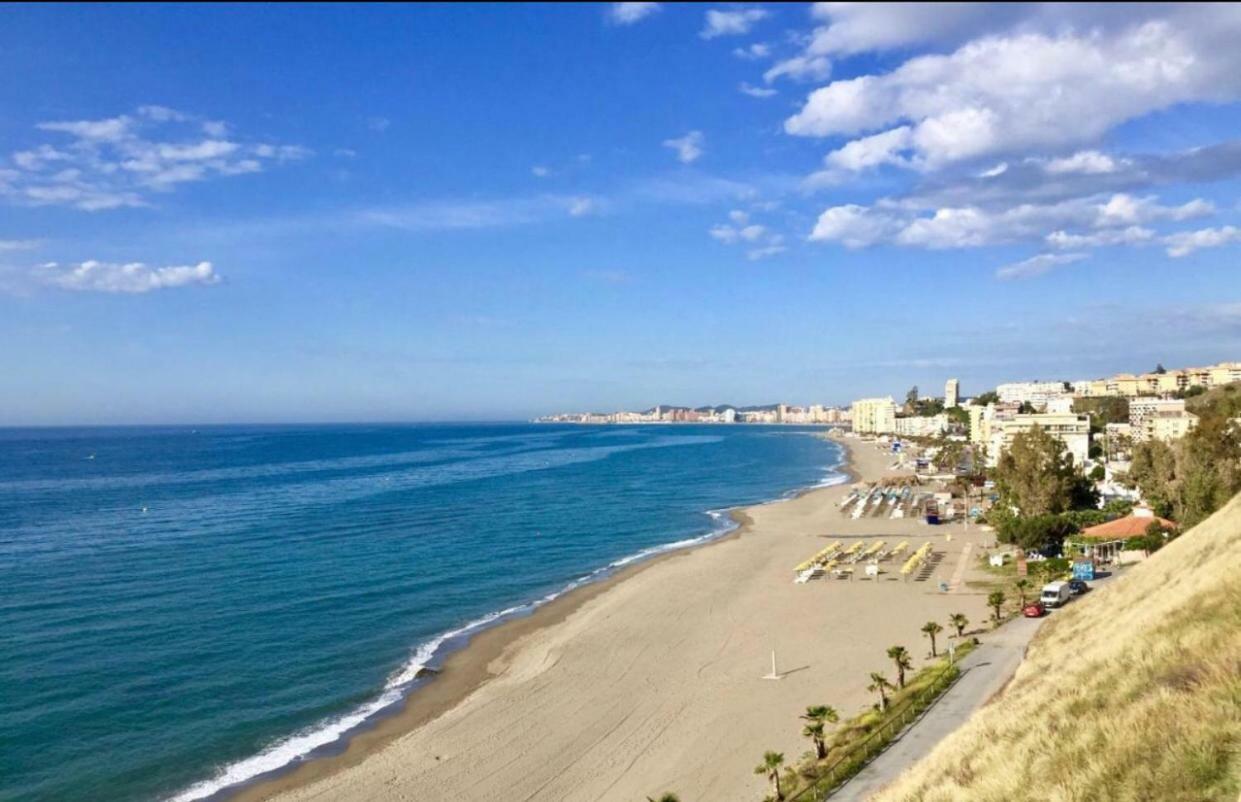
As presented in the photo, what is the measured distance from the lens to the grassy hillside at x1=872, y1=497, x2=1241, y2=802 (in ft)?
29.7

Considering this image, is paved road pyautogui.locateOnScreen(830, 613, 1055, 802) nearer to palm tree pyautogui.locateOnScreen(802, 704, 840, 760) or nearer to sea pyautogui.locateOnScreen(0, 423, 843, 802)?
palm tree pyautogui.locateOnScreen(802, 704, 840, 760)

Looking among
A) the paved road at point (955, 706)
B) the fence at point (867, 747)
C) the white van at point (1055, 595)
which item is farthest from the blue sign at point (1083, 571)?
the fence at point (867, 747)

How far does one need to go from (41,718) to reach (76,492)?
63309mm

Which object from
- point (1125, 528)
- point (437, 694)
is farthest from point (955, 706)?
point (1125, 528)

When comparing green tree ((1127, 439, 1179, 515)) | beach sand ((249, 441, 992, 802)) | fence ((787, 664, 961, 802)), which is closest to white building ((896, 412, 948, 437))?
green tree ((1127, 439, 1179, 515))

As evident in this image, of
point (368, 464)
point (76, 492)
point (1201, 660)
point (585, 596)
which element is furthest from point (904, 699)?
point (368, 464)

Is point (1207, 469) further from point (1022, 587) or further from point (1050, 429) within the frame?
point (1050, 429)

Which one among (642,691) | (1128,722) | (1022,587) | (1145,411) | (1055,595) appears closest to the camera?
(1128,722)

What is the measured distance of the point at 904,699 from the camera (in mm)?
19938

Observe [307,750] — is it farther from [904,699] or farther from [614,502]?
[614,502]

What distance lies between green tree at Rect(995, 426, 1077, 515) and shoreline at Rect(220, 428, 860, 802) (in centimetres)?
2133

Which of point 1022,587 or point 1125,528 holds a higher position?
point 1125,528

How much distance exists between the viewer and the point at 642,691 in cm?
2516

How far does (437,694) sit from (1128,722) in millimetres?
19708
